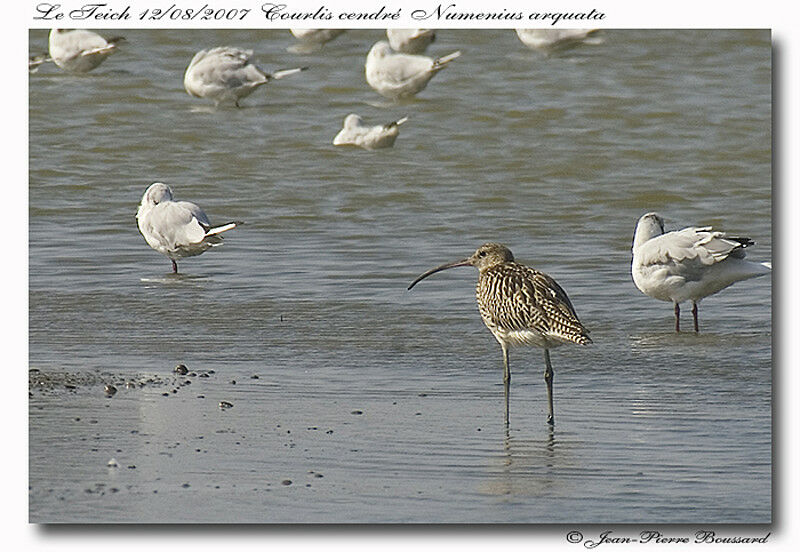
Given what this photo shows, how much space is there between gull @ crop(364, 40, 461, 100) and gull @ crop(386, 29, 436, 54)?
0.09 meters

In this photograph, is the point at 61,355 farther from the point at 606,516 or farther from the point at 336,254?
the point at 606,516

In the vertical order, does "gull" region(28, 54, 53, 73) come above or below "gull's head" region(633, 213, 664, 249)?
above

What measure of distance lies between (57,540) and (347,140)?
3858 millimetres

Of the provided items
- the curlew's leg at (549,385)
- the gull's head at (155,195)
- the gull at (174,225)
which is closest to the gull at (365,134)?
the gull at (174,225)

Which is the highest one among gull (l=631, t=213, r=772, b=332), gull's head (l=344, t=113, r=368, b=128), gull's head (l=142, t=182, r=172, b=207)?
gull's head (l=344, t=113, r=368, b=128)

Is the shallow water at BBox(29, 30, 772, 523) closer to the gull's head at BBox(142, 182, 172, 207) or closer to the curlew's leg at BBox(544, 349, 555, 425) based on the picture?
the curlew's leg at BBox(544, 349, 555, 425)

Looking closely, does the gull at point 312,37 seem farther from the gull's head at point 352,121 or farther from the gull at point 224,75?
the gull's head at point 352,121

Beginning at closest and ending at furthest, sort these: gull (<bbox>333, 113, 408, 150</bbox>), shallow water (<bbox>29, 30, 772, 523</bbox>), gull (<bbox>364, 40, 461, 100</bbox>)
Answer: shallow water (<bbox>29, 30, 772, 523</bbox>) → gull (<bbox>364, 40, 461, 100</bbox>) → gull (<bbox>333, 113, 408, 150</bbox>)

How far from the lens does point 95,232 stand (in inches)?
360

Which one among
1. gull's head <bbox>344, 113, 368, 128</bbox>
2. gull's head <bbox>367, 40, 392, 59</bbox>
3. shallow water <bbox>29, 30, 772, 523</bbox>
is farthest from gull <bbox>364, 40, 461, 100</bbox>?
gull's head <bbox>344, 113, 368, 128</bbox>

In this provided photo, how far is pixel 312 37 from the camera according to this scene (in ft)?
26.1

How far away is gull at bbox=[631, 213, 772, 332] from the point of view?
8344 mm

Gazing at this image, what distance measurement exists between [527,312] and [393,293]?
1.87m
